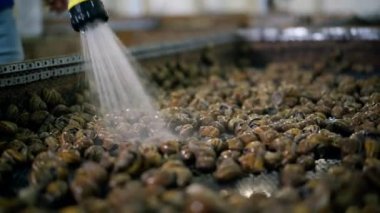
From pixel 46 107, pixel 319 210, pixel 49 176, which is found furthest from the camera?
pixel 46 107

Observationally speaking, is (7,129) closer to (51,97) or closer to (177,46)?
(51,97)

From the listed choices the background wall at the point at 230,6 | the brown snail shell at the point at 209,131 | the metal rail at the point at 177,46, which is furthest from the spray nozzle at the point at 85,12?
the background wall at the point at 230,6

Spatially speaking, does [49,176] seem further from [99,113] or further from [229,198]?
[99,113]

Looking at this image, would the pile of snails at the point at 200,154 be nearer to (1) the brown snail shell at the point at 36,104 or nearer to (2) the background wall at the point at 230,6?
(1) the brown snail shell at the point at 36,104

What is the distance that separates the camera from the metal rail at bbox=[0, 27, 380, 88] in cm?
211

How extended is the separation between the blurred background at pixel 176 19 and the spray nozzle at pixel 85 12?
5.31ft

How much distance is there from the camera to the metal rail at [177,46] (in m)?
2.11

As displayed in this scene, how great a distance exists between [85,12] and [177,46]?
4.93 feet

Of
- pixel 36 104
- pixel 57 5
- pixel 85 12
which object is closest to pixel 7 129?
pixel 36 104

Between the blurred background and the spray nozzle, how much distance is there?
1619mm

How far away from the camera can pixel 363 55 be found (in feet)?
11.9

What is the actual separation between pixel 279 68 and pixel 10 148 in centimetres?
226

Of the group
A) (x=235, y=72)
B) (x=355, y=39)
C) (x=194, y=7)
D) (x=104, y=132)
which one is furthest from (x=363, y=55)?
(x=194, y=7)

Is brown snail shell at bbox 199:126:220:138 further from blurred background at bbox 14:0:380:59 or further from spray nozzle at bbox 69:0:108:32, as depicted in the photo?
blurred background at bbox 14:0:380:59
